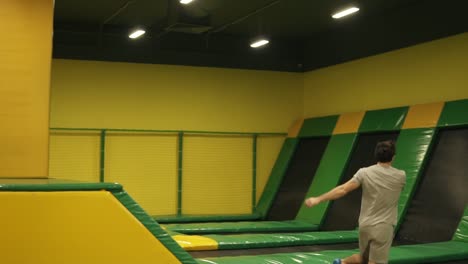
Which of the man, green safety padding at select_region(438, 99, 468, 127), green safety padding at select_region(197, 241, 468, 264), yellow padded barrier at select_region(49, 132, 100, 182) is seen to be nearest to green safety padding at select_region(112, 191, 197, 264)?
the man

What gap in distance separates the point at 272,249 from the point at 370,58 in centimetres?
385

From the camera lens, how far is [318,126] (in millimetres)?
9359

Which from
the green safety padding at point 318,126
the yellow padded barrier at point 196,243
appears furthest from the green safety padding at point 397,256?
the green safety padding at point 318,126

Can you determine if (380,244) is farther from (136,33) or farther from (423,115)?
(136,33)

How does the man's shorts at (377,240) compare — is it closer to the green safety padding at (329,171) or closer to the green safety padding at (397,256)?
the green safety padding at (397,256)

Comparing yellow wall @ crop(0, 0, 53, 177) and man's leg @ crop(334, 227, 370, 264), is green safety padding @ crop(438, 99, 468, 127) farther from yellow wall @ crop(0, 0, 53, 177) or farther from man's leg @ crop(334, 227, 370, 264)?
yellow wall @ crop(0, 0, 53, 177)

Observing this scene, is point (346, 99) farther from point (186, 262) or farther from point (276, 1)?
point (186, 262)

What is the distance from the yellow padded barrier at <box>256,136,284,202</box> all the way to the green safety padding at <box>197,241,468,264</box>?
4119 mm

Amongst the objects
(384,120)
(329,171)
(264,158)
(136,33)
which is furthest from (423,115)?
(136,33)

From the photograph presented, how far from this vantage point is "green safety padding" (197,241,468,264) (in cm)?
512

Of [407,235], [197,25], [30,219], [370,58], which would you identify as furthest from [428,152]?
[30,219]

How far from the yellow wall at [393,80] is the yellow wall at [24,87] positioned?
5270 mm

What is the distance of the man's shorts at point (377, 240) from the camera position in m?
3.89

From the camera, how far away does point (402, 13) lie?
26.3ft
